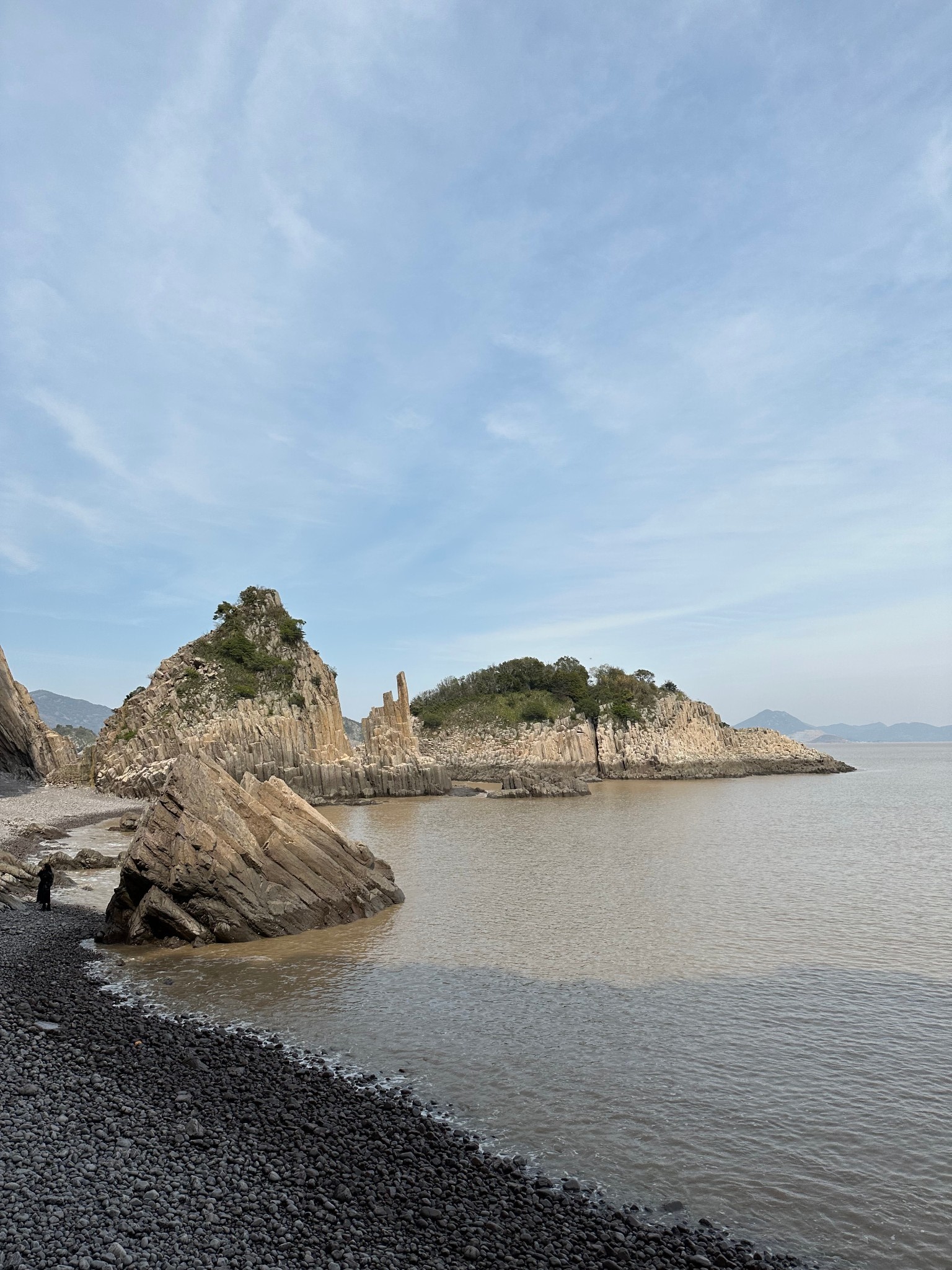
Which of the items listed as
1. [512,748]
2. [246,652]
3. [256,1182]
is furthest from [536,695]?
[256,1182]

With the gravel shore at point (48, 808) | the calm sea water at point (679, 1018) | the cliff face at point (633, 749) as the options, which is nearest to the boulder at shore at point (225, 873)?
the calm sea water at point (679, 1018)

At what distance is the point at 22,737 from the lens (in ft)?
209

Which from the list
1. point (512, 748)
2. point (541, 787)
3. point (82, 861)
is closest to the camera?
point (82, 861)

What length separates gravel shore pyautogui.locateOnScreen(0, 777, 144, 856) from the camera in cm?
3689

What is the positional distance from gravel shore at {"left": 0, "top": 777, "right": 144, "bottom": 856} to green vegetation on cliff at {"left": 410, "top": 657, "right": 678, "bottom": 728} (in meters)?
52.0

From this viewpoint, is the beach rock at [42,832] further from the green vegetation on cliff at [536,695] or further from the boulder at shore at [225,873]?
the green vegetation on cliff at [536,695]

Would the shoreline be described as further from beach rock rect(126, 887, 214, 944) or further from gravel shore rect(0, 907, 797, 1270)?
gravel shore rect(0, 907, 797, 1270)

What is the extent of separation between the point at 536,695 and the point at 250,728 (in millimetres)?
49650

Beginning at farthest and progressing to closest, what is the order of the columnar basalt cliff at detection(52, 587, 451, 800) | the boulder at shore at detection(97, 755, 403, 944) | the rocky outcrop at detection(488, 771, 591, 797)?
1. the columnar basalt cliff at detection(52, 587, 451, 800)
2. the rocky outcrop at detection(488, 771, 591, 797)
3. the boulder at shore at detection(97, 755, 403, 944)

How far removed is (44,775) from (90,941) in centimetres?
6472

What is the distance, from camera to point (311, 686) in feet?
292

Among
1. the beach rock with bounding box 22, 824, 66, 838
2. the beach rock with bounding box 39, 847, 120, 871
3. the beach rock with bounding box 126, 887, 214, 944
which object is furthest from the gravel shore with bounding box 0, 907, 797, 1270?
the beach rock with bounding box 22, 824, 66, 838

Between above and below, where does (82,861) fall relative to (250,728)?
below

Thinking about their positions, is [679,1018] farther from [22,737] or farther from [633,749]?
[633,749]
